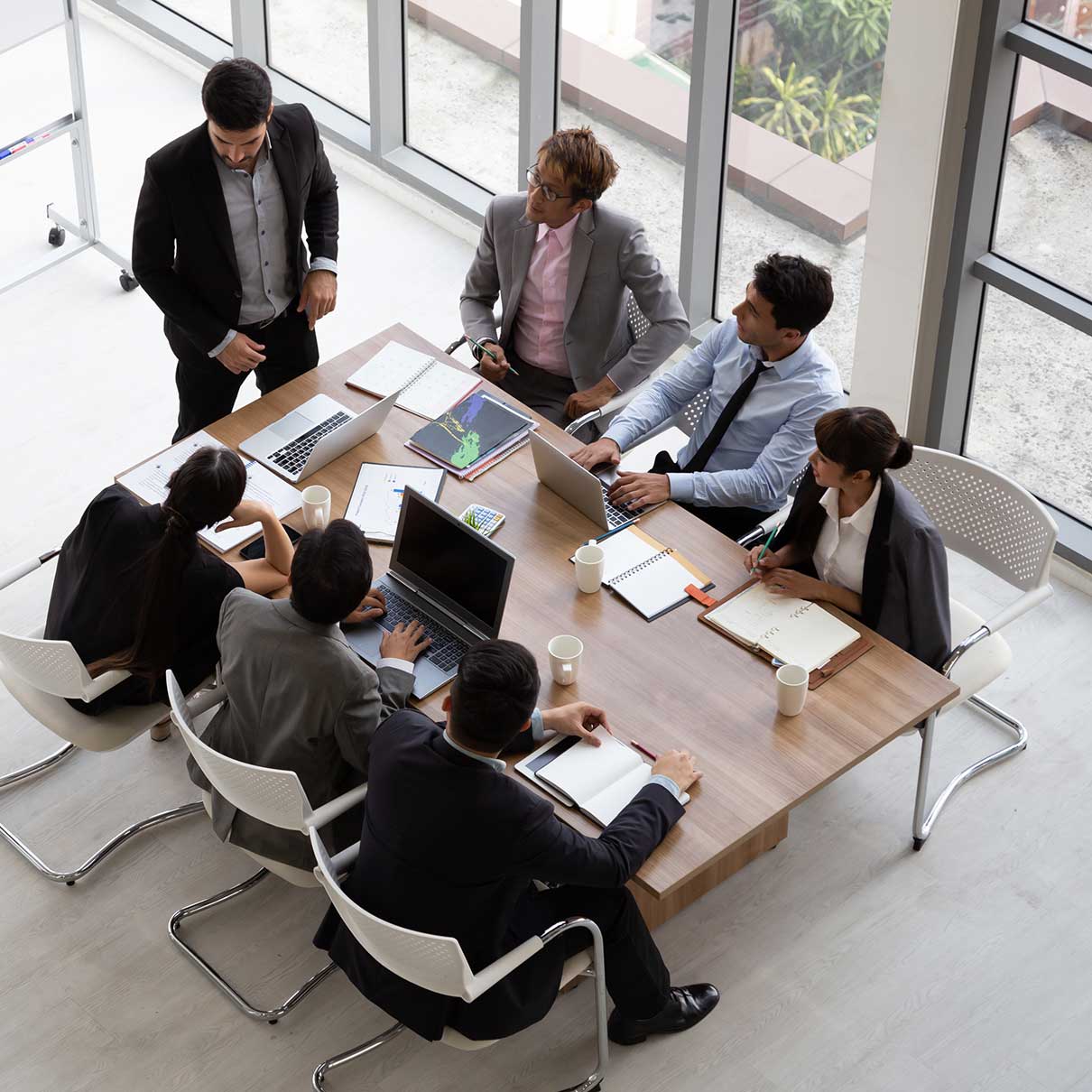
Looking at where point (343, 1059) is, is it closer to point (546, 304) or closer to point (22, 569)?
point (22, 569)

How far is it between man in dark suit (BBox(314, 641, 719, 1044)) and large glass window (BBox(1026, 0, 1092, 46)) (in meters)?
2.66

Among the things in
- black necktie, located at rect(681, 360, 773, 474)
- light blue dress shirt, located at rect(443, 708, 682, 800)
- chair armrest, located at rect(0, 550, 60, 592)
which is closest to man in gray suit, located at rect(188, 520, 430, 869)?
light blue dress shirt, located at rect(443, 708, 682, 800)

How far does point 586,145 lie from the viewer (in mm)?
4719

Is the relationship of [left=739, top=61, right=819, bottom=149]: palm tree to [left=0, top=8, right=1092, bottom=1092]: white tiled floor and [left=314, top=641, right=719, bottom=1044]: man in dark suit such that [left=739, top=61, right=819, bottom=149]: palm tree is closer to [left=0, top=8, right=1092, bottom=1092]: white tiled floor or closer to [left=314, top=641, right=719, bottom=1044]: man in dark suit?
[left=0, top=8, right=1092, bottom=1092]: white tiled floor

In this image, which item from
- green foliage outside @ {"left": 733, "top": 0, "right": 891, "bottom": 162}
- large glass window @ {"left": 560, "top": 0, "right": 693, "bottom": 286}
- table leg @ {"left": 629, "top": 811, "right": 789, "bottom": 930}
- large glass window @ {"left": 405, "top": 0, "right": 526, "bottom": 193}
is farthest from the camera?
large glass window @ {"left": 405, "top": 0, "right": 526, "bottom": 193}

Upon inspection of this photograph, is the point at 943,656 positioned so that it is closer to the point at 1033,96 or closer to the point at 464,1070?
the point at 464,1070

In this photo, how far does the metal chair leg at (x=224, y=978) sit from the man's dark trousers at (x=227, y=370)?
1701mm

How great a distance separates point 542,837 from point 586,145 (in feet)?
7.52

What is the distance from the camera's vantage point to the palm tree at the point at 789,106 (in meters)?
5.62

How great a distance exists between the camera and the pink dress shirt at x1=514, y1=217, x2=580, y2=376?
16.7 feet

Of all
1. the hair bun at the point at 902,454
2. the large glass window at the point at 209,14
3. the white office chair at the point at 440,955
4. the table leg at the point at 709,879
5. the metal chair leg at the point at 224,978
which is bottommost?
the metal chair leg at the point at 224,978

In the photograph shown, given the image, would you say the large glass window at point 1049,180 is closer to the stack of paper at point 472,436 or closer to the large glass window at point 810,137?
the large glass window at point 810,137

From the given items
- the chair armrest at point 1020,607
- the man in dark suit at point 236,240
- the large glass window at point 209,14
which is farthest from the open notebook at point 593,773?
the large glass window at point 209,14

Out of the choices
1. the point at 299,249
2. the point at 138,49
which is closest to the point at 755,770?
the point at 299,249
